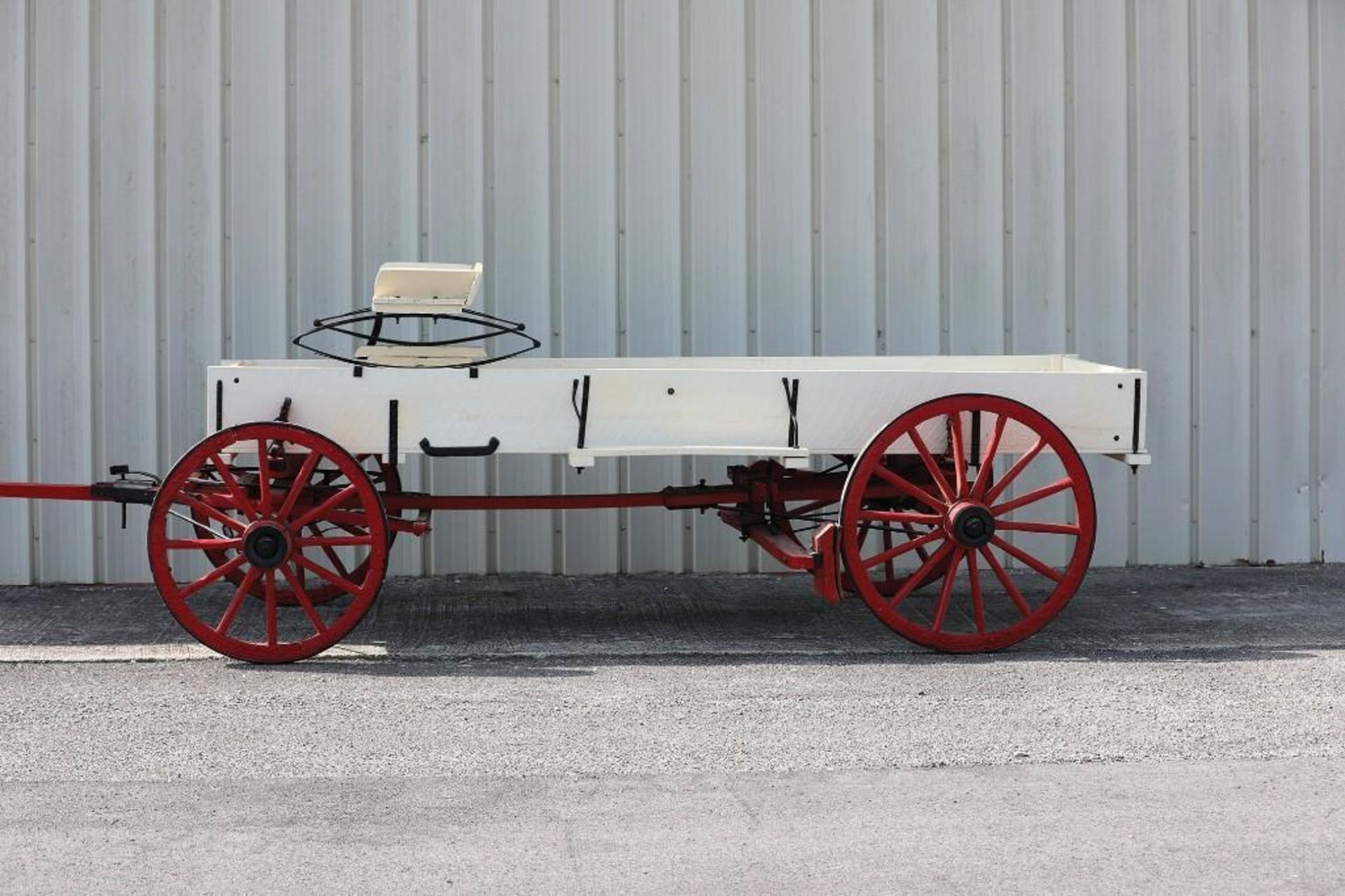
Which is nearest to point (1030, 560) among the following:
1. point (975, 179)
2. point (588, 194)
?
point (975, 179)

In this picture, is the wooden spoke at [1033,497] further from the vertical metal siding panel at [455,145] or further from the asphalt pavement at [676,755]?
the vertical metal siding panel at [455,145]

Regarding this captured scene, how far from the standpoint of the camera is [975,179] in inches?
376

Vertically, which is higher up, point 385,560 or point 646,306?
point 646,306

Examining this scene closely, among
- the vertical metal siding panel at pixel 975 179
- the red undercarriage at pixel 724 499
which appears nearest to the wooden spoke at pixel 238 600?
the red undercarriage at pixel 724 499

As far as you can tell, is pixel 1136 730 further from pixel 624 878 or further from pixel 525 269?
pixel 525 269

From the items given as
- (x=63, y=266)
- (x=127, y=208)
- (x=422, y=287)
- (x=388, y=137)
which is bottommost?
(x=422, y=287)

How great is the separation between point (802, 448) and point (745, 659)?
87 centimetres

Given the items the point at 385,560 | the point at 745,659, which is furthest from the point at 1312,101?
the point at 385,560

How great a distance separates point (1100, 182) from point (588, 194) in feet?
8.63

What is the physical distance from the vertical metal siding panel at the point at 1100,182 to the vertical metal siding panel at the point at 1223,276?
42 centimetres

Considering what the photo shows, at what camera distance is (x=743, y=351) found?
9.40 m

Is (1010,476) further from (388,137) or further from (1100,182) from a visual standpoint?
(388,137)

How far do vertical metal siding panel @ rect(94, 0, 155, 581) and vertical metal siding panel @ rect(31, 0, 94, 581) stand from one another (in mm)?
82

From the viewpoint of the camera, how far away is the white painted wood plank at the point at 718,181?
9.37m
